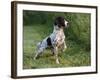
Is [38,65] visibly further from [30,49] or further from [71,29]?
[71,29]

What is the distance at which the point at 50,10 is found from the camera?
7.00ft

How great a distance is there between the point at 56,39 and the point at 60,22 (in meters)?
0.16

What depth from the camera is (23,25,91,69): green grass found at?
205 cm

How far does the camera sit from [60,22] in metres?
2.18

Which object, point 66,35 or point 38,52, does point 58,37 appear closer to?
point 66,35

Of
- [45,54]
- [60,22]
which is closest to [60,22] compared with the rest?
[60,22]

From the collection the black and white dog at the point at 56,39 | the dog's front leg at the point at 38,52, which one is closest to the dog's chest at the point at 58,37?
the black and white dog at the point at 56,39

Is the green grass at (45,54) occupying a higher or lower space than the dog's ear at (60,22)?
lower

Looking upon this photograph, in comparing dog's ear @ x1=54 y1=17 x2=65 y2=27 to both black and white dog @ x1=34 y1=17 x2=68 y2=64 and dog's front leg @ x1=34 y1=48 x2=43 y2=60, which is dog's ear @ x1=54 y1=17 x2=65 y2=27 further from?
dog's front leg @ x1=34 y1=48 x2=43 y2=60

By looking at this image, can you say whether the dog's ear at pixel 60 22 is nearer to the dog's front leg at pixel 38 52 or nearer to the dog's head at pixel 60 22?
the dog's head at pixel 60 22

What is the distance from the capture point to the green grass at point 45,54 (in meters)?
2.05

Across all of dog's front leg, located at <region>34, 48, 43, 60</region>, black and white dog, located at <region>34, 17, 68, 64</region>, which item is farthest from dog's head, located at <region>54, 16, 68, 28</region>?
dog's front leg, located at <region>34, 48, 43, 60</region>

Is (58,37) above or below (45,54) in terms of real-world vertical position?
above

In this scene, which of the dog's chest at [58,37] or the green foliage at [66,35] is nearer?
the green foliage at [66,35]
